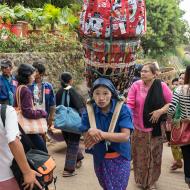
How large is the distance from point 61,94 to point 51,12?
21.9 feet

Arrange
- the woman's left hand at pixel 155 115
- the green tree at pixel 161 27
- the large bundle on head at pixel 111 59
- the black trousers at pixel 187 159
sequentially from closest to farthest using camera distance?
the large bundle on head at pixel 111 59 → the black trousers at pixel 187 159 → the woman's left hand at pixel 155 115 → the green tree at pixel 161 27

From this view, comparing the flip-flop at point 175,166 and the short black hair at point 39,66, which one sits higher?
the short black hair at point 39,66

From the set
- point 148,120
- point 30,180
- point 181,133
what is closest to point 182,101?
point 181,133

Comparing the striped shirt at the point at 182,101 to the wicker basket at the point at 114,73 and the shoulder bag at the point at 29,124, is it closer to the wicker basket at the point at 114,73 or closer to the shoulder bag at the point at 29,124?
the wicker basket at the point at 114,73

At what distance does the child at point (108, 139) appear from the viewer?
3.32 m

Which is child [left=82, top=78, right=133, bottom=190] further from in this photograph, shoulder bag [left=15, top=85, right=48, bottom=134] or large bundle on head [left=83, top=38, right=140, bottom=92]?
shoulder bag [left=15, top=85, right=48, bottom=134]

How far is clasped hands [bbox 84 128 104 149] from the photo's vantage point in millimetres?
3221

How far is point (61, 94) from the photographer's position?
5738mm

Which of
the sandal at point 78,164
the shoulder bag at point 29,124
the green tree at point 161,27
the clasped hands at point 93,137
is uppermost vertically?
the green tree at point 161,27

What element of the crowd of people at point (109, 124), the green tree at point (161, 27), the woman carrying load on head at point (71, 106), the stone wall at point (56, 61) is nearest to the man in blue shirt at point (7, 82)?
the crowd of people at point (109, 124)

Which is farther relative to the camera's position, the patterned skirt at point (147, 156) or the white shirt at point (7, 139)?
the patterned skirt at point (147, 156)

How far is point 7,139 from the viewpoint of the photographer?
2.74m

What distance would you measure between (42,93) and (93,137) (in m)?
2.65

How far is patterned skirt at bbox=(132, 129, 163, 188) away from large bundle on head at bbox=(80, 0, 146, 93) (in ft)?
6.26
